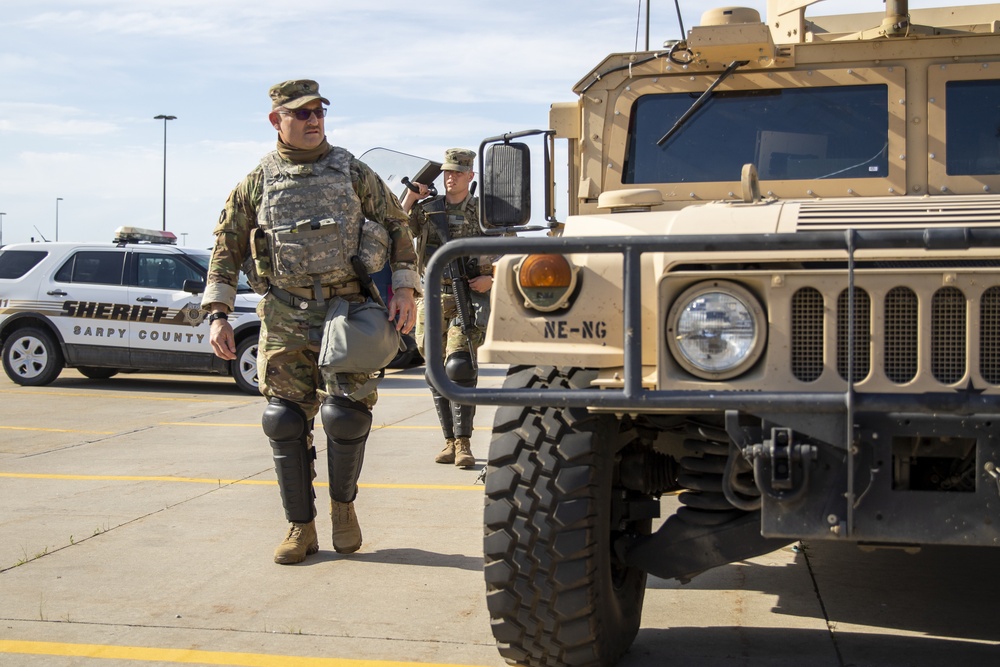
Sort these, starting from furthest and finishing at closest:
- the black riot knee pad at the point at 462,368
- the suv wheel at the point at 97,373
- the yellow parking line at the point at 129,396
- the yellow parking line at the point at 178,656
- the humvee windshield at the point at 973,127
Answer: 1. the suv wheel at the point at 97,373
2. the yellow parking line at the point at 129,396
3. the black riot knee pad at the point at 462,368
4. the humvee windshield at the point at 973,127
5. the yellow parking line at the point at 178,656

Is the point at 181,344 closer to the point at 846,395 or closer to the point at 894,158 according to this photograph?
the point at 894,158

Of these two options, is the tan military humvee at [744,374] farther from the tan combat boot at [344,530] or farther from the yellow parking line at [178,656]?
the tan combat boot at [344,530]

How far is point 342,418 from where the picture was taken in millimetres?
4773

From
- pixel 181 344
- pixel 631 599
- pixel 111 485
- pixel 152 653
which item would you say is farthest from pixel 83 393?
pixel 631 599

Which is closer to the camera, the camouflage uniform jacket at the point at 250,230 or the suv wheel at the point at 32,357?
the camouflage uniform jacket at the point at 250,230

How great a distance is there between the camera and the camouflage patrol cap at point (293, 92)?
4879mm

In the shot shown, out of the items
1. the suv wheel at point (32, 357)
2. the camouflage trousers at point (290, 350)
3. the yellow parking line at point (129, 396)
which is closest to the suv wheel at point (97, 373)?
the suv wheel at point (32, 357)

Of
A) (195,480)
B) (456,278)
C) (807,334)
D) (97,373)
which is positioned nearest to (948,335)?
(807,334)

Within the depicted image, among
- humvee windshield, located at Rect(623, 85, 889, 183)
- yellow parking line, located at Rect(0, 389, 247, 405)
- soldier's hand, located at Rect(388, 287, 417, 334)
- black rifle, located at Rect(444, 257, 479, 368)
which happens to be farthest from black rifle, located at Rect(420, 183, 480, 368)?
yellow parking line, located at Rect(0, 389, 247, 405)

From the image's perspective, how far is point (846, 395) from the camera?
2727mm

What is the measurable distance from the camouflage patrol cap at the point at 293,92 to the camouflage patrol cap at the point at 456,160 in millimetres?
2431

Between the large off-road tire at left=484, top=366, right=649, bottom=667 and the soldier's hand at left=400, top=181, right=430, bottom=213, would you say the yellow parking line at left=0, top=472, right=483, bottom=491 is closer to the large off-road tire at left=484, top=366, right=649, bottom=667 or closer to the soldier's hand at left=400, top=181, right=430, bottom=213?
the soldier's hand at left=400, top=181, right=430, bottom=213

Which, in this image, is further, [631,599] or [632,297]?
[631,599]

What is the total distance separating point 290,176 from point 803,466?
279 centimetres
